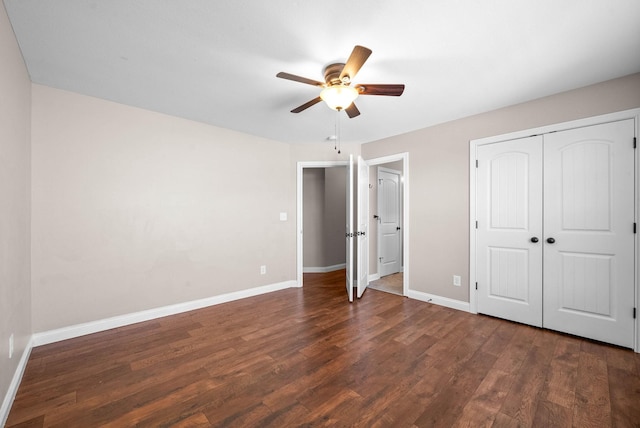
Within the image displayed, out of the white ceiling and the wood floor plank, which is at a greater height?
the white ceiling

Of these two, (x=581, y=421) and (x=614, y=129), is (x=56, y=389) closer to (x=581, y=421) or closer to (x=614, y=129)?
(x=581, y=421)

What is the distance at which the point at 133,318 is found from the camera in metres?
2.93

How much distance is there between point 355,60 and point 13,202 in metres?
2.60

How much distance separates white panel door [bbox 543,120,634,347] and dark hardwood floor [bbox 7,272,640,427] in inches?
9.5

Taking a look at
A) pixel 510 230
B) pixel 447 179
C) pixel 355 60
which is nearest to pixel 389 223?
pixel 447 179

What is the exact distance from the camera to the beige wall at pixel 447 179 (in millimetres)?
2785

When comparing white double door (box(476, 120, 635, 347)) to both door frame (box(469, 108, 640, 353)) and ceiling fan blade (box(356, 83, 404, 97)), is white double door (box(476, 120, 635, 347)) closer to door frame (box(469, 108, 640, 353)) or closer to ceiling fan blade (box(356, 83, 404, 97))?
door frame (box(469, 108, 640, 353))

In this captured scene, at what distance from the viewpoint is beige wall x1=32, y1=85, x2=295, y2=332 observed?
2.51 meters

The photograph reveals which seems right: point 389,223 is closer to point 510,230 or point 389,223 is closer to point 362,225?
point 362,225

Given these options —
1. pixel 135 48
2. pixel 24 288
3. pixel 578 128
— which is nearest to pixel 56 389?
pixel 24 288

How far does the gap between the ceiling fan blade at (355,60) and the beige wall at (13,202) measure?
209 centimetres

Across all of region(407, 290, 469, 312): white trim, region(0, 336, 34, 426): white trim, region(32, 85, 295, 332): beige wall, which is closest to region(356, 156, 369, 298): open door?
region(407, 290, 469, 312): white trim

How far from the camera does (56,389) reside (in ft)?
6.05

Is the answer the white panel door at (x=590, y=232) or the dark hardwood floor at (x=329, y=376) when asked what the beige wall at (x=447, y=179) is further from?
the dark hardwood floor at (x=329, y=376)
